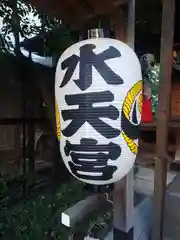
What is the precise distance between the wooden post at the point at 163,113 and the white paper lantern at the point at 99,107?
655mm

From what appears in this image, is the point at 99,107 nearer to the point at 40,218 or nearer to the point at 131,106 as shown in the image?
the point at 131,106

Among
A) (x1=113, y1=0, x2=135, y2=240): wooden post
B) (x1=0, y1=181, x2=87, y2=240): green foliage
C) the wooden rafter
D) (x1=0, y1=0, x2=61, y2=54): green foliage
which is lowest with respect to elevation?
(x1=0, y1=181, x2=87, y2=240): green foliage

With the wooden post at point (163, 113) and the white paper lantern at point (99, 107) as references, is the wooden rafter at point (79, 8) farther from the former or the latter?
the wooden post at point (163, 113)

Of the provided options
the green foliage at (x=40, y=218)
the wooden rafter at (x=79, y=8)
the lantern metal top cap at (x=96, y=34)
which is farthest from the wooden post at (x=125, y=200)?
the green foliage at (x=40, y=218)

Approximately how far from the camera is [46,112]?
8.00ft

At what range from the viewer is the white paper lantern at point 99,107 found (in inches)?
35.7

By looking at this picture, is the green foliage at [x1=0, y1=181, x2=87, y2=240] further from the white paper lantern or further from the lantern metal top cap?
the lantern metal top cap

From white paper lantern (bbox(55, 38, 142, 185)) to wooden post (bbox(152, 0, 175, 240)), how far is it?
655mm

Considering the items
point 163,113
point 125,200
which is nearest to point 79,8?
point 163,113

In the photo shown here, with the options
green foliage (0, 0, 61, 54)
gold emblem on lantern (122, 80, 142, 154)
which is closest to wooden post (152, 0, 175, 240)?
gold emblem on lantern (122, 80, 142, 154)

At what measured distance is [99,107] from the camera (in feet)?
2.97

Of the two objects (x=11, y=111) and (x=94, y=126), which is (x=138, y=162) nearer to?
(x=11, y=111)

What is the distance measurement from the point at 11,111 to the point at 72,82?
1.51 metres

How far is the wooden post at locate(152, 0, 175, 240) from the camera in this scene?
1.58 m
